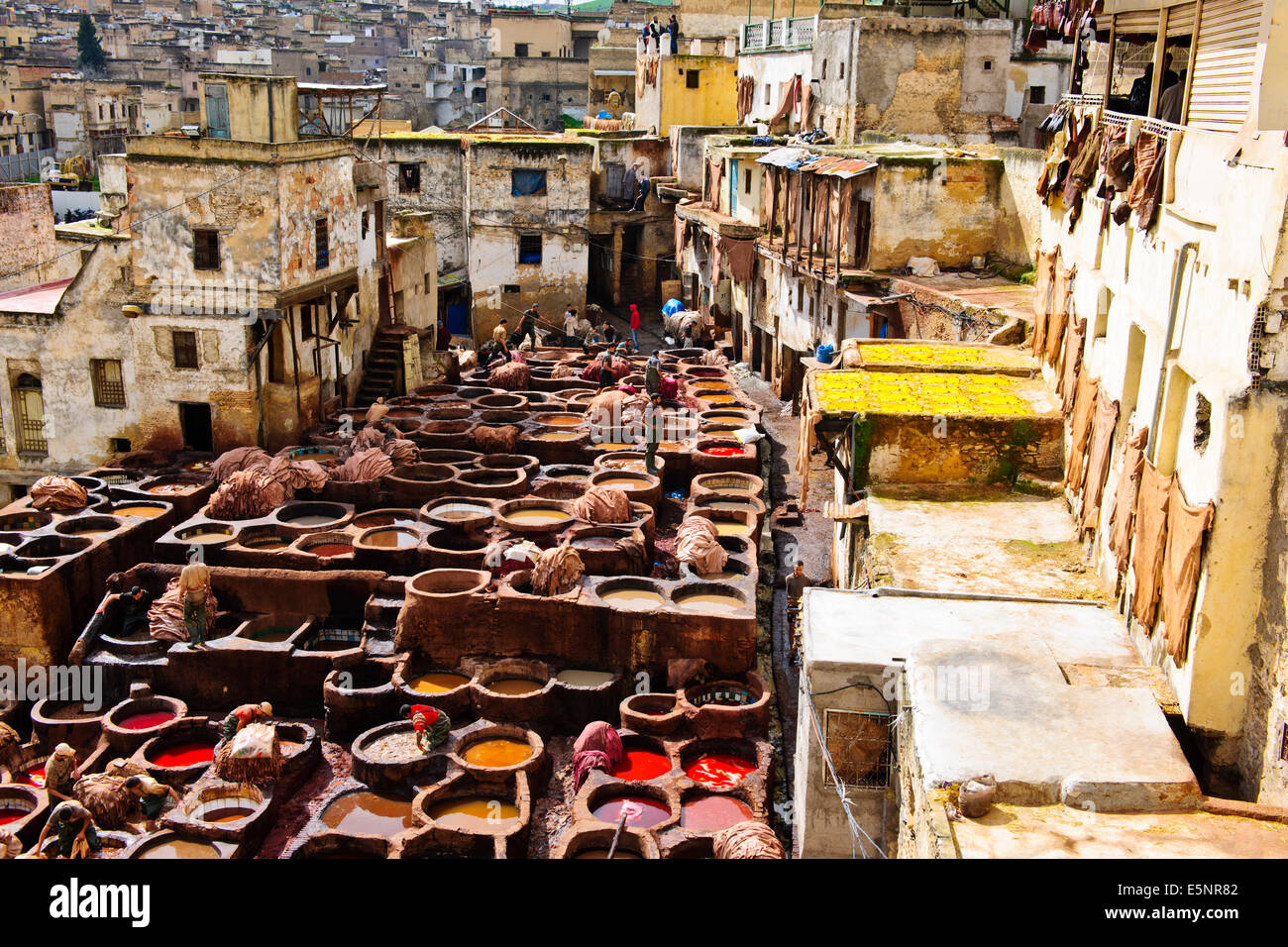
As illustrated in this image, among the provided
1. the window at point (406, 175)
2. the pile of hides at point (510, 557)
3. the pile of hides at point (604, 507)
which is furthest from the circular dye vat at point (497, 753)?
the window at point (406, 175)

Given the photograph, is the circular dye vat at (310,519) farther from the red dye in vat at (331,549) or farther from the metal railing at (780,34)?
the metal railing at (780,34)

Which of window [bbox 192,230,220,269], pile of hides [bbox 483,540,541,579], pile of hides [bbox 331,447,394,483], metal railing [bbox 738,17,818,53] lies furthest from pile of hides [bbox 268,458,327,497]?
metal railing [bbox 738,17,818,53]

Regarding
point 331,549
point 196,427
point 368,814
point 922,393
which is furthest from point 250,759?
point 196,427

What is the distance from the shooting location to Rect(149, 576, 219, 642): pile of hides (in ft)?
54.9

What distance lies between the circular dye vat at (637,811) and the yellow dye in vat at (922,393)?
16.7ft

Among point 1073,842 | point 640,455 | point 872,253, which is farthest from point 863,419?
point 872,253

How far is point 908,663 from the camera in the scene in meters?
8.87

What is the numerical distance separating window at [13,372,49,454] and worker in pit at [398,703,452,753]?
577 inches

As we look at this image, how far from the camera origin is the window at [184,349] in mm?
23453

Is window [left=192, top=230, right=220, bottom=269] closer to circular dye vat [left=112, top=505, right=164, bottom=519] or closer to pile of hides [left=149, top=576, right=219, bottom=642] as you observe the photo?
circular dye vat [left=112, top=505, right=164, bottom=519]
